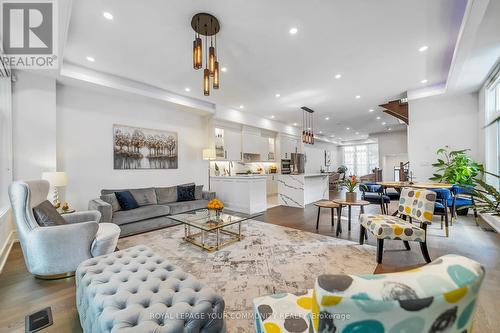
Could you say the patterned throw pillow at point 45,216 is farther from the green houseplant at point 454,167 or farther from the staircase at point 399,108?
the staircase at point 399,108

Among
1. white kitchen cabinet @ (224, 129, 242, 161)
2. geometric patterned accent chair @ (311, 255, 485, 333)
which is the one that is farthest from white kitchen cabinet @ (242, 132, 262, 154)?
geometric patterned accent chair @ (311, 255, 485, 333)

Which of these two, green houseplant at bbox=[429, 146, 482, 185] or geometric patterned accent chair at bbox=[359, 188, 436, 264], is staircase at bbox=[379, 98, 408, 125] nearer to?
green houseplant at bbox=[429, 146, 482, 185]

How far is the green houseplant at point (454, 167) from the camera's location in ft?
14.3

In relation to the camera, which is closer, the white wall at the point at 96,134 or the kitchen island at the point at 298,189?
the white wall at the point at 96,134

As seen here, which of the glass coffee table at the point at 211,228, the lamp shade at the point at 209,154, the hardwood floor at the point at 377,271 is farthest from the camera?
the lamp shade at the point at 209,154

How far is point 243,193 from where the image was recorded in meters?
5.53

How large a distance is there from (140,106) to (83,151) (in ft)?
5.20

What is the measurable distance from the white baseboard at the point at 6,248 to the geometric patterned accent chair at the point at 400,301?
3.89 m

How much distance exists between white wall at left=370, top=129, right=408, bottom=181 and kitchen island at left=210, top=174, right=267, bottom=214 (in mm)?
8733

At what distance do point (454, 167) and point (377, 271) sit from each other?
4009 millimetres

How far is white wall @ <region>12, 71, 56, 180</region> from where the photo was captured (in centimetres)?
335

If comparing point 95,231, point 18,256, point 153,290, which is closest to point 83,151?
point 18,256

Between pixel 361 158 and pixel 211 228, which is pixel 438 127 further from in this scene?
pixel 361 158

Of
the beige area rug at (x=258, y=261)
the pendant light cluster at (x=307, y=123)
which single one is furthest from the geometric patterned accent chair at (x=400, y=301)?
the pendant light cluster at (x=307, y=123)
